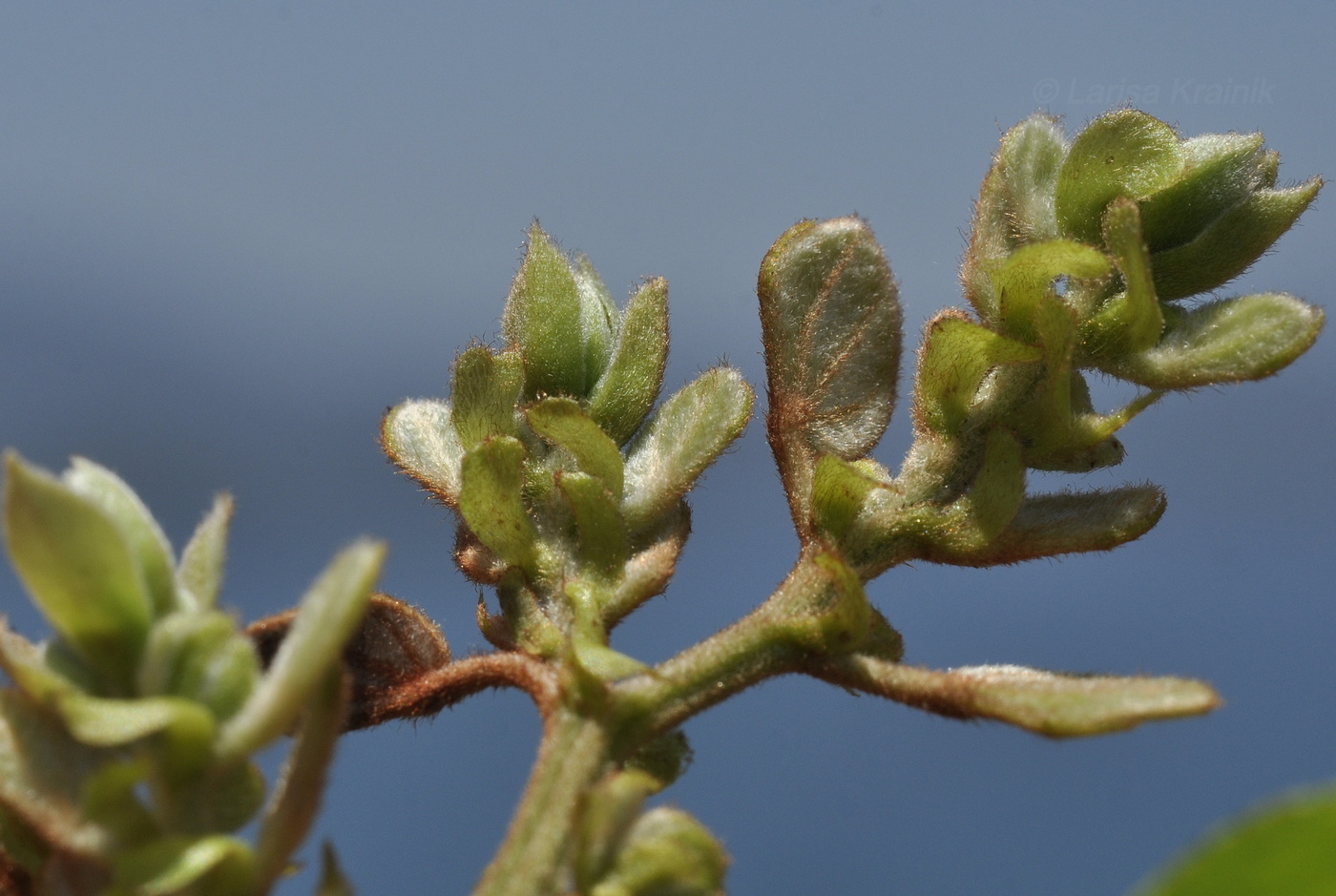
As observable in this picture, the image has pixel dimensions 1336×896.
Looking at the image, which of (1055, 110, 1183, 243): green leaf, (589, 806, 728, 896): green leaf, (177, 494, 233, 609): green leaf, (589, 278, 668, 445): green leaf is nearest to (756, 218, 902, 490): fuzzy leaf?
(589, 278, 668, 445): green leaf

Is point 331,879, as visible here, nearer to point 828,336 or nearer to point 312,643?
point 312,643

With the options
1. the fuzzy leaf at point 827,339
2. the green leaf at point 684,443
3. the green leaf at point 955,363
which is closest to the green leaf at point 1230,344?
the green leaf at point 955,363

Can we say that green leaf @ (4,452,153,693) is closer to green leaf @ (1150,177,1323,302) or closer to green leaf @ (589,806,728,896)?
green leaf @ (589,806,728,896)

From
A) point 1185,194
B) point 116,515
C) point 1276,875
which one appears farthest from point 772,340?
point 1276,875

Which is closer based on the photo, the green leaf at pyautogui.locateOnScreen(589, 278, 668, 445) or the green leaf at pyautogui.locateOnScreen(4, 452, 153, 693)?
the green leaf at pyautogui.locateOnScreen(4, 452, 153, 693)

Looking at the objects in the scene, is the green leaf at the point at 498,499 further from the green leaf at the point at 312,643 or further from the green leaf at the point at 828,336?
the green leaf at the point at 312,643
